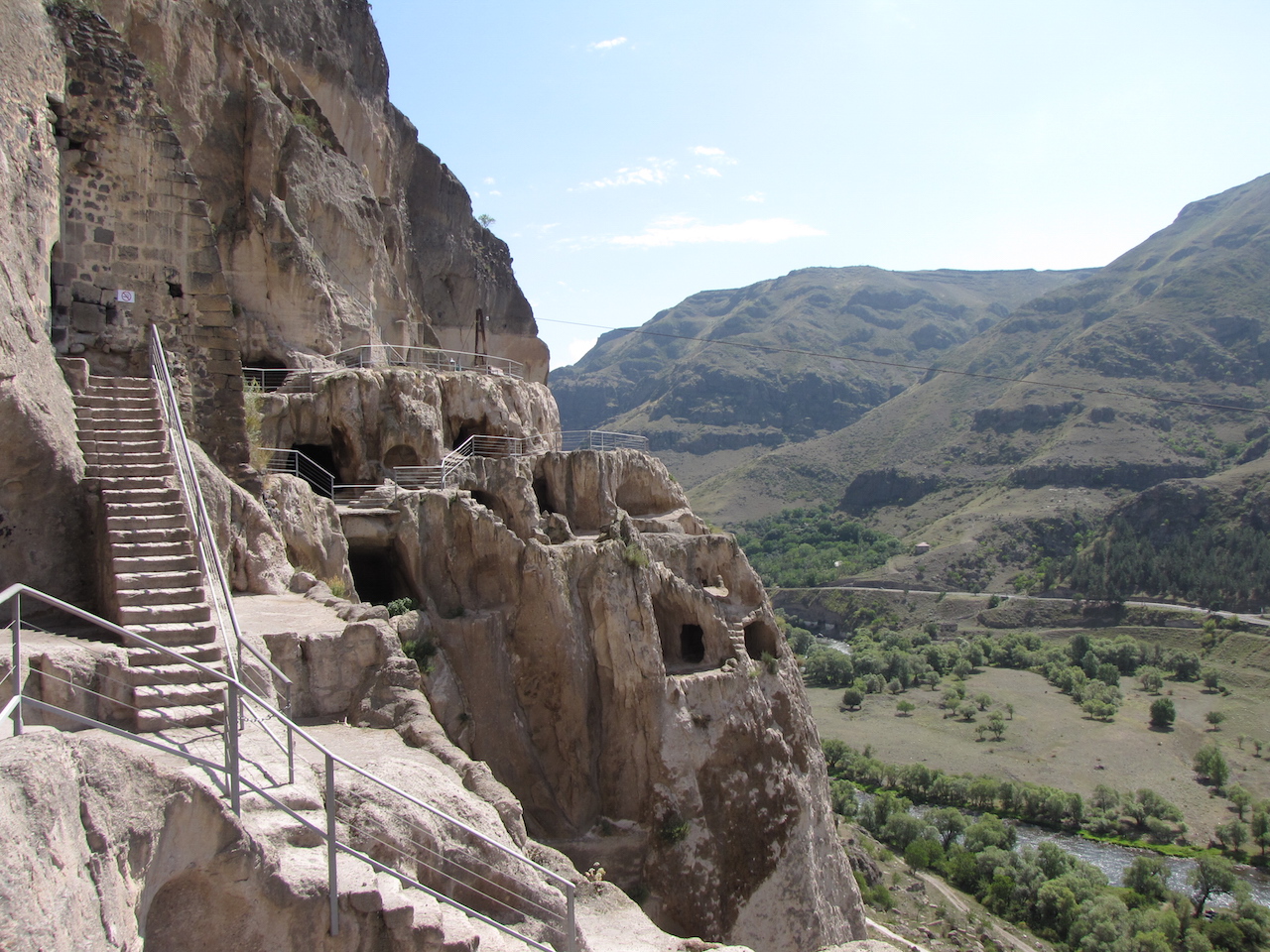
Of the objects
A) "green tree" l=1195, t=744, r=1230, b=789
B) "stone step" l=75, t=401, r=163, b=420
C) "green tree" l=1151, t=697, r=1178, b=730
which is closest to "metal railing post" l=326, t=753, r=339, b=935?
"stone step" l=75, t=401, r=163, b=420

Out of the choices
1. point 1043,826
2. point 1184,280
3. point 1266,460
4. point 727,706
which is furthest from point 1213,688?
point 1184,280

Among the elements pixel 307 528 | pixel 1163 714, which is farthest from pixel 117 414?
pixel 1163 714

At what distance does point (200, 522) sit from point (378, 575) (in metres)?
11.4

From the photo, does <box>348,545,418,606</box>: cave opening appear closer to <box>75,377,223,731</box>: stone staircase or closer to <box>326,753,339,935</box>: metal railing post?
<box>75,377,223,731</box>: stone staircase

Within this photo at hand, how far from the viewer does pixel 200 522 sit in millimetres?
10461

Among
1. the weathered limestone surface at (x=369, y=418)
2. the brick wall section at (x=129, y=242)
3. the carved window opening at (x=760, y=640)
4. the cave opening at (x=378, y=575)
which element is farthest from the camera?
the carved window opening at (x=760, y=640)

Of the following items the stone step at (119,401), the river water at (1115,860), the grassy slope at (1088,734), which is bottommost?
the river water at (1115,860)

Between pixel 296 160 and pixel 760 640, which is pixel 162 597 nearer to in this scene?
pixel 760 640

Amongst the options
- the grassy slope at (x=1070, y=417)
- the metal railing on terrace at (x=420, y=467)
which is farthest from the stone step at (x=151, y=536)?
the grassy slope at (x=1070, y=417)

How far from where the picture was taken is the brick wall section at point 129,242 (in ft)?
42.0

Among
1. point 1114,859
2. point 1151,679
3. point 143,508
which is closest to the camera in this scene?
point 143,508

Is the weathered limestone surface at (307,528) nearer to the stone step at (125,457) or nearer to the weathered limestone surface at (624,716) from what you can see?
the weathered limestone surface at (624,716)

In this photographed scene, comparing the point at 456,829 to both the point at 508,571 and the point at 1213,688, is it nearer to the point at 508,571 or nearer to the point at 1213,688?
the point at 508,571

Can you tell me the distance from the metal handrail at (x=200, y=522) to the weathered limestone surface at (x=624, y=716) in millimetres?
7371
